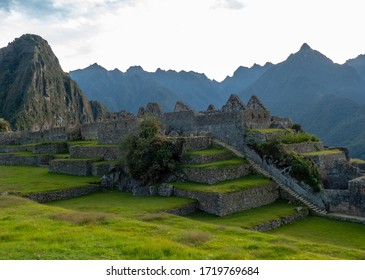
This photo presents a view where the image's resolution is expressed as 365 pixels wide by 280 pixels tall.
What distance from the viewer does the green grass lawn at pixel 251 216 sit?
70.0 ft

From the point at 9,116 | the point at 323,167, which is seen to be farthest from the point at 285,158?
the point at 9,116

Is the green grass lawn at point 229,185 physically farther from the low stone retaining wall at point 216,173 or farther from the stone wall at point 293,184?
the stone wall at point 293,184

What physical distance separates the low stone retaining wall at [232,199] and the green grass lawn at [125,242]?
19.4 ft

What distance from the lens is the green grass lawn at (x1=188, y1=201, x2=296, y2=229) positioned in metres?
21.3

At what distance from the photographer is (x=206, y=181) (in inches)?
1060

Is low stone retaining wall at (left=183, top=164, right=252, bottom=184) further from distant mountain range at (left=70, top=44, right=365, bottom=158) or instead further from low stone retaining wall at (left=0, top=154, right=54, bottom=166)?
distant mountain range at (left=70, top=44, right=365, bottom=158)

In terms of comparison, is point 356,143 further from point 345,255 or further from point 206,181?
point 345,255

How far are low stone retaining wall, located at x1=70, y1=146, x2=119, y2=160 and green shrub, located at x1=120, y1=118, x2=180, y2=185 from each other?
5.30 m

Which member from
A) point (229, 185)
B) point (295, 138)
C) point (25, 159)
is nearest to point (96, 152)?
point (25, 159)

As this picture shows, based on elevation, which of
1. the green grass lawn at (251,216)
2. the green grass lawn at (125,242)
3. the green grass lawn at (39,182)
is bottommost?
the green grass lawn at (251,216)

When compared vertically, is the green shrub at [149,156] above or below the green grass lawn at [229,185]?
above

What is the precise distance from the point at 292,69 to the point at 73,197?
124m

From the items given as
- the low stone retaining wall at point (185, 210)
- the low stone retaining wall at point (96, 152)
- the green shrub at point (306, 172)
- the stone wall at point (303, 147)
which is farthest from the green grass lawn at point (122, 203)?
the stone wall at point (303, 147)

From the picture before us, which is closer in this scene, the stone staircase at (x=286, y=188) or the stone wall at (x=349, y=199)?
the stone wall at (x=349, y=199)
